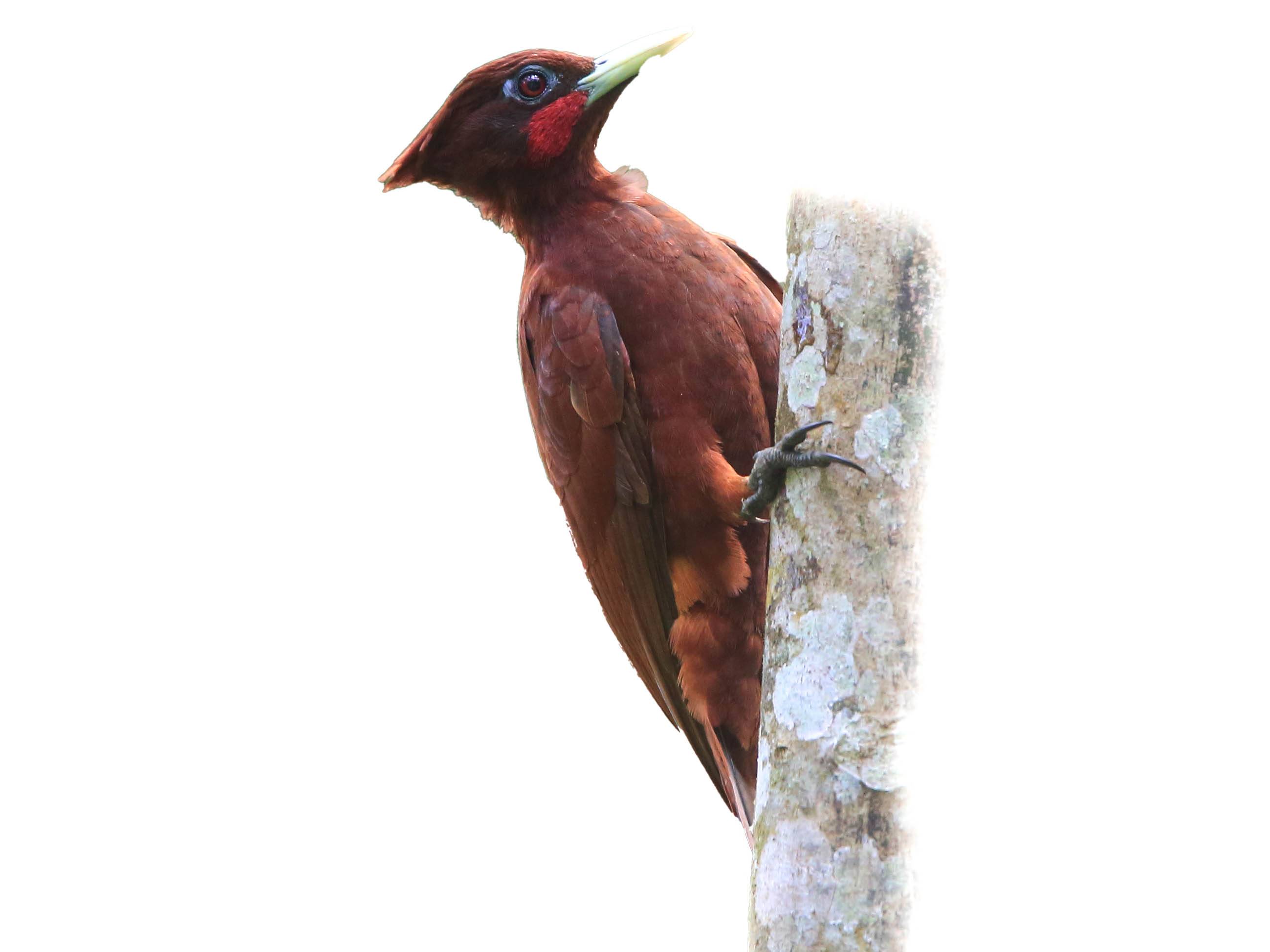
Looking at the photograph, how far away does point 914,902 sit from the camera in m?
2.00

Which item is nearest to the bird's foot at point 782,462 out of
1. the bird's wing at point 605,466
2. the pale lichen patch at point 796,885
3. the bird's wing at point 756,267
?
the bird's wing at point 605,466

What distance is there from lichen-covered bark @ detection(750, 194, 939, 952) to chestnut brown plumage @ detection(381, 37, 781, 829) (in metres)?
0.63

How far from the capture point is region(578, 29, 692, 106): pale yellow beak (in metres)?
3.01

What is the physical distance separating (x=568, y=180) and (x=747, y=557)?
1119mm

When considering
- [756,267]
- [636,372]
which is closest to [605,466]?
[636,372]

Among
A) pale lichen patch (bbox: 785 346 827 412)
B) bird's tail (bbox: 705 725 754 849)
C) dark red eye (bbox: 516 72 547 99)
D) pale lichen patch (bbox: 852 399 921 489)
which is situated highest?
dark red eye (bbox: 516 72 547 99)

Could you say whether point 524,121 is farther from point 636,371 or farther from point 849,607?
point 849,607

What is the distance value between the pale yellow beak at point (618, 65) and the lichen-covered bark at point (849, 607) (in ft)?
3.47

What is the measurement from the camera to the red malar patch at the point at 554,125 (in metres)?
3.09

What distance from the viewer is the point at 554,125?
3.09m

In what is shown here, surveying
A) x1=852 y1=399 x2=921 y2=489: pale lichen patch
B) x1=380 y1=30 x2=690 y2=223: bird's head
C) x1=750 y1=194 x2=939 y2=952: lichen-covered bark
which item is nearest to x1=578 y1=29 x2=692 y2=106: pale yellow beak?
x1=380 y1=30 x2=690 y2=223: bird's head

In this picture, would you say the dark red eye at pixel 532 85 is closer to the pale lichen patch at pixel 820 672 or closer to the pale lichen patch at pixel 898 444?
the pale lichen patch at pixel 898 444

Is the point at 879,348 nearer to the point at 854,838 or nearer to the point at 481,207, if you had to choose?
the point at 854,838

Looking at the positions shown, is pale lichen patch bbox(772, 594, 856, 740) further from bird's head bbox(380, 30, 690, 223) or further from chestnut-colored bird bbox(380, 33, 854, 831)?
bird's head bbox(380, 30, 690, 223)
